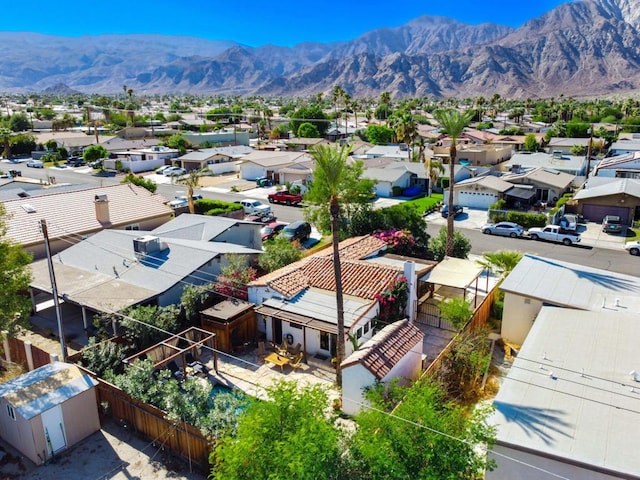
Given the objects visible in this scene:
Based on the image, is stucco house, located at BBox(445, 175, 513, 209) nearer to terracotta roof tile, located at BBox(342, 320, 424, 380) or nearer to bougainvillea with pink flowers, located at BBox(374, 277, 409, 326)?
bougainvillea with pink flowers, located at BBox(374, 277, 409, 326)

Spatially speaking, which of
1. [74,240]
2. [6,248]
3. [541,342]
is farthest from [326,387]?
[74,240]

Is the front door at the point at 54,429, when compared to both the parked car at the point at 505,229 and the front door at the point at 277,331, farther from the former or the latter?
the parked car at the point at 505,229

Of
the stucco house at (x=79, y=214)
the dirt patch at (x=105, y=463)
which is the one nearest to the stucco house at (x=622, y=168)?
the stucco house at (x=79, y=214)

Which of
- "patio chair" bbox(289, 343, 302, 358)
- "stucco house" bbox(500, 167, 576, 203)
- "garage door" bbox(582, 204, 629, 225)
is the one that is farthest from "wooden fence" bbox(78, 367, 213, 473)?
"stucco house" bbox(500, 167, 576, 203)

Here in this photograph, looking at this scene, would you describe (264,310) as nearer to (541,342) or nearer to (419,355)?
(419,355)

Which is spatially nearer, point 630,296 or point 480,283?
point 630,296

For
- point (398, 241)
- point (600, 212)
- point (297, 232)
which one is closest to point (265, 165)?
point (297, 232)

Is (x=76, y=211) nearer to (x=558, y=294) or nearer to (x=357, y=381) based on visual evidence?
(x=357, y=381)
